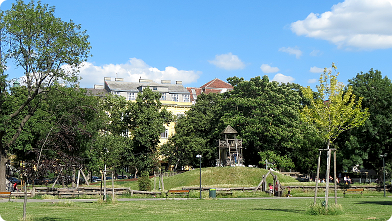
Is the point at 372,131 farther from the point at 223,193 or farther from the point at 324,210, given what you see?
the point at 324,210

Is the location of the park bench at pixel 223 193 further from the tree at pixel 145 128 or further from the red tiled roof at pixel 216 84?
the red tiled roof at pixel 216 84

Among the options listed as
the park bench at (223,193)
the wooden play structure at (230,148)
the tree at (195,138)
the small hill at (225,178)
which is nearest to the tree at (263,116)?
the wooden play structure at (230,148)

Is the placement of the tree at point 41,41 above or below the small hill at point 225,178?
above

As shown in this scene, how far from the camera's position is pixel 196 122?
7162 centimetres

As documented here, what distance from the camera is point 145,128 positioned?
65.1 metres

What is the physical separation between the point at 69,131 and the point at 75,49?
158 inches

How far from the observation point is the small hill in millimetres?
50875

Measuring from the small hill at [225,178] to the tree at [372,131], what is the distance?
7173 millimetres

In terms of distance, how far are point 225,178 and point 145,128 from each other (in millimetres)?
17492

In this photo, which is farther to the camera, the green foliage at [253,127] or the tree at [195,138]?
the tree at [195,138]

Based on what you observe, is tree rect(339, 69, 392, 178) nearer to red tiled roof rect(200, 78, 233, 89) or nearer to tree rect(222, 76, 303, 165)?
tree rect(222, 76, 303, 165)

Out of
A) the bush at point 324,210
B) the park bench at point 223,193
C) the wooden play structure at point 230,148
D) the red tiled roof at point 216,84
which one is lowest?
the park bench at point 223,193

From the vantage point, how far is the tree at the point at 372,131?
156 ft

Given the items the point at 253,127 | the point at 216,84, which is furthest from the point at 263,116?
the point at 216,84
